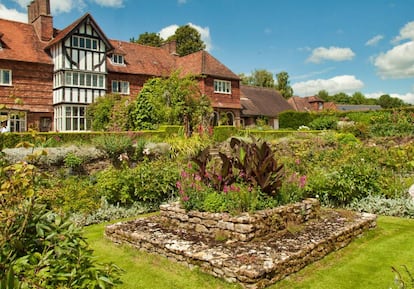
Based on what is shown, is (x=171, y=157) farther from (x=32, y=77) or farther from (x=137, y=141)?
(x=32, y=77)

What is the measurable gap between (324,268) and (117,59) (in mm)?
25684

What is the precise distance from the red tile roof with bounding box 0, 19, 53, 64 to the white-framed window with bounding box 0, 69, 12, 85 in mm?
856

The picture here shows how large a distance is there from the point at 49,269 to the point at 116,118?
1936cm

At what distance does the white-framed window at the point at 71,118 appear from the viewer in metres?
24.0

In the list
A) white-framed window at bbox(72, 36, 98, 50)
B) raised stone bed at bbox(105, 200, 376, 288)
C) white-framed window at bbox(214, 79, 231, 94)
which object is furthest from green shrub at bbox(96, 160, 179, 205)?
white-framed window at bbox(214, 79, 231, 94)

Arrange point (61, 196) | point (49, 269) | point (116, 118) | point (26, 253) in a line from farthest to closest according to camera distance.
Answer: point (116, 118)
point (61, 196)
point (26, 253)
point (49, 269)

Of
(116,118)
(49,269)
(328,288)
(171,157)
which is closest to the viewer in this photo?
(49,269)

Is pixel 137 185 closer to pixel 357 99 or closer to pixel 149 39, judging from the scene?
pixel 149 39

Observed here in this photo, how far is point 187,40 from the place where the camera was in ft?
150

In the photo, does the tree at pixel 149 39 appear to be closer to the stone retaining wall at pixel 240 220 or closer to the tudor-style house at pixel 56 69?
the tudor-style house at pixel 56 69

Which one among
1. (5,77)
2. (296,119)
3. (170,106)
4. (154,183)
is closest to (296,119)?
(296,119)

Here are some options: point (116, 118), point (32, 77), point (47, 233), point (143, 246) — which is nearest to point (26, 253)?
point (47, 233)

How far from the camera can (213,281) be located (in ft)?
16.1

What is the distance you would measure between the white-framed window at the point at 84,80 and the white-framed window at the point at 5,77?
285cm
